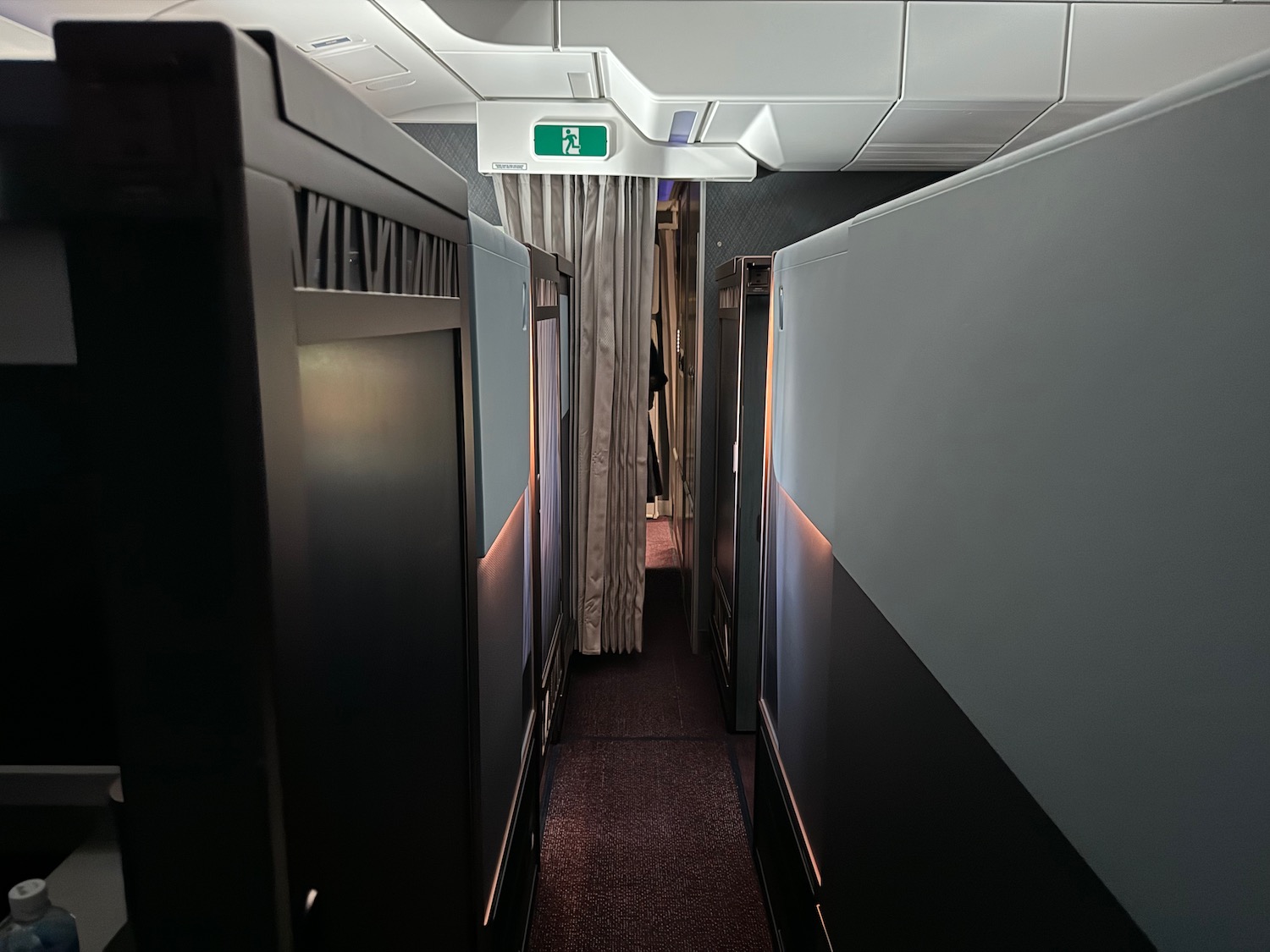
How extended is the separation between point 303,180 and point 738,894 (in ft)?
7.85

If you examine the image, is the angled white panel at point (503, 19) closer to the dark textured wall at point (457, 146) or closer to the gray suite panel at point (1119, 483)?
the dark textured wall at point (457, 146)

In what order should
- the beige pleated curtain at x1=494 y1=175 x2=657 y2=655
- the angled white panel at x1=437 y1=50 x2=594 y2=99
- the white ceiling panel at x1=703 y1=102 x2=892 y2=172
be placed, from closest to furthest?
1. the angled white panel at x1=437 y1=50 x2=594 y2=99
2. the white ceiling panel at x1=703 y1=102 x2=892 y2=172
3. the beige pleated curtain at x1=494 y1=175 x2=657 y2=655

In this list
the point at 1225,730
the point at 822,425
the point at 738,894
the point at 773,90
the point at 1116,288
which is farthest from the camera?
the point at 773,90

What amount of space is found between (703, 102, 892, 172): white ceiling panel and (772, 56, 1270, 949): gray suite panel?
7.56 feet

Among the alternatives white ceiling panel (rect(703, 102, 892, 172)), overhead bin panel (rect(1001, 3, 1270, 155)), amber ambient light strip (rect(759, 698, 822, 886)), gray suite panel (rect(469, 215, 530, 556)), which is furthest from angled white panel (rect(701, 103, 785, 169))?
amber ambient light strip (rect(759, 698, 822, 886))

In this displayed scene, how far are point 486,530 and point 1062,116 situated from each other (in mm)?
2819

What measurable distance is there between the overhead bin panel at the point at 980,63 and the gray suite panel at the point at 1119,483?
2239 millimetres

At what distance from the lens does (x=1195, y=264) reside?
0.47 m

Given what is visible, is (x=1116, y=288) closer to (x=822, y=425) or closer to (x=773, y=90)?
(x=822, y=425)

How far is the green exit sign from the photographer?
138 inches

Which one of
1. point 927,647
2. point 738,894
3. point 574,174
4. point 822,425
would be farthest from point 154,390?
point 574,174

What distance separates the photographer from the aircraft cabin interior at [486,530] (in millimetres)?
448

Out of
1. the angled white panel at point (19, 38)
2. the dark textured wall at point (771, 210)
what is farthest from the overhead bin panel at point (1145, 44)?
the angled white panel at point (19, 38)

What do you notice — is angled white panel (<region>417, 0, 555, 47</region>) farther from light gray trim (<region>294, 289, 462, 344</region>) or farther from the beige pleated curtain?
light gray trim (<region>294, 289, 462, 344</region>)
